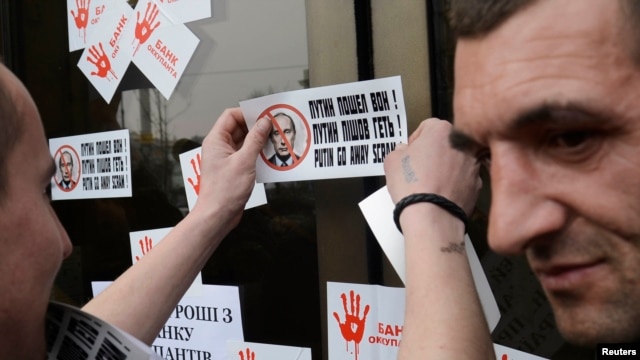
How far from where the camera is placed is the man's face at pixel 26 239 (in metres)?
1.14

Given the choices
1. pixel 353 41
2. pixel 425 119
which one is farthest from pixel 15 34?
pixel 425 119

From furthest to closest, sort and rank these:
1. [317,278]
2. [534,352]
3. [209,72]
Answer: [209,72] → [317,278] → [534,352]

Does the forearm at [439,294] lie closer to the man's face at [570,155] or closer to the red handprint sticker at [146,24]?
the man's face at [570,155]

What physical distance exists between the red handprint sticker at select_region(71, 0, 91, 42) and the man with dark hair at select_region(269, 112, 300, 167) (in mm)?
795

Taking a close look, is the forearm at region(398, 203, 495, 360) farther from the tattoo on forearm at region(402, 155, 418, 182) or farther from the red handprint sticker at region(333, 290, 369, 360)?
the red handprint sticker at region(333, 290, 369, 360)

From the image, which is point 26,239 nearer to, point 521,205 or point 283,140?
point 283,140

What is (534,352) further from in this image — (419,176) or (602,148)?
(602,148)

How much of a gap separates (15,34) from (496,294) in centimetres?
167

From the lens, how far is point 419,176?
129cm

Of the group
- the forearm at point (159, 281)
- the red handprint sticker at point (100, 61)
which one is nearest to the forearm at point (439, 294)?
the forearm at point (159, 281)

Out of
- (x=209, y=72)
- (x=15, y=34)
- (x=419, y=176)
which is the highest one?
(x=15, y=34)

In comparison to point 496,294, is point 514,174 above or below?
above

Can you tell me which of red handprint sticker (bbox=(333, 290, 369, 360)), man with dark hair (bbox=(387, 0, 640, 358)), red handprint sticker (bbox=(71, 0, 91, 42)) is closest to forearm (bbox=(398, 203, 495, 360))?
man with dark hair (bbox=(387, 0, 640, 358))

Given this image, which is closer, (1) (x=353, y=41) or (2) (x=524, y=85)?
(2) (x=524, y=85)
